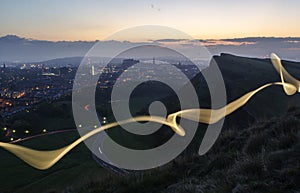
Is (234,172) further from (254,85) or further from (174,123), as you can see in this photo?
(254,85)

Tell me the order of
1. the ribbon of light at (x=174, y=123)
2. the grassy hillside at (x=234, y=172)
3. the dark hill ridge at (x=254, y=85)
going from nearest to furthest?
the grassy hillside at (x=234, y=172) → the ribbon of light at (x=174, y=123) → the dark hill ridge at (x=254, y=85)

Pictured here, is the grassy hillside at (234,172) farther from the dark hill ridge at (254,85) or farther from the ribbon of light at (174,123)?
the ribbon of light at (174,123)

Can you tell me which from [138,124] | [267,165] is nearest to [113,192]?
[267,165]

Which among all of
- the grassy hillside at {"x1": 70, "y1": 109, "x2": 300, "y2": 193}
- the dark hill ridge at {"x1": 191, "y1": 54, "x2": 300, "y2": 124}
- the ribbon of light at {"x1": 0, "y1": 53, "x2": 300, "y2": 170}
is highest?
the grassy hillside at {"x1": 70, "y1": 109, "x2": 300, "y2": 193}

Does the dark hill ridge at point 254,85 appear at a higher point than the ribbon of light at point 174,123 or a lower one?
higher

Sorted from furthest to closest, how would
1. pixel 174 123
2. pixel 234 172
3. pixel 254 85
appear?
pixel 254 85 < pixel 174 123 < pixel 234 172

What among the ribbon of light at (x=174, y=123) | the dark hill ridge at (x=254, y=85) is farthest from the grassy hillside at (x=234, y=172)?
the ribbon of light at (x=174, y=123)

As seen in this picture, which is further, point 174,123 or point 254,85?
point 254,85

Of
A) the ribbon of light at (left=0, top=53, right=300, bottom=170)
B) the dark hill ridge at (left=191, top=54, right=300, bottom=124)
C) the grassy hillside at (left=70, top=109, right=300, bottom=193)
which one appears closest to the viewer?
the grassy hillside at (left=70, top=109, right=300, bottom=193)

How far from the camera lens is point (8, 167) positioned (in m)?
34.0

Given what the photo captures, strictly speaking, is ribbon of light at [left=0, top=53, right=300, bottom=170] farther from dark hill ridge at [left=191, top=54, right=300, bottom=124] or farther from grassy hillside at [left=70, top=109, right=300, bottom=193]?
grassy hillside at [left=70, top=109, right=300, bottom=193]

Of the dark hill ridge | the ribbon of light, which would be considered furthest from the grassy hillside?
the ribbon of light

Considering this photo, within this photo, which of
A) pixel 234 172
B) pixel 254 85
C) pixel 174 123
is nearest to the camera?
pixel 234 172

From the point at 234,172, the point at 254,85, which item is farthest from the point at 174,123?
the point at 234,172
